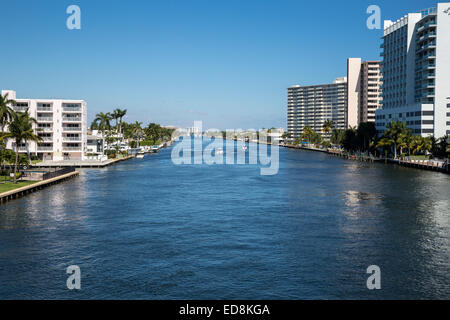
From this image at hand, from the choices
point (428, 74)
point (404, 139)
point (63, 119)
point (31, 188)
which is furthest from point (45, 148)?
point (428, 74)

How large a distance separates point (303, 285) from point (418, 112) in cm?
15327

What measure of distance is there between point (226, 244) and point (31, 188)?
52241 millimetres

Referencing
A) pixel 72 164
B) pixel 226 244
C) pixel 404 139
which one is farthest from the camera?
pixel 404 139

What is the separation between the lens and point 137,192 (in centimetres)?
8738

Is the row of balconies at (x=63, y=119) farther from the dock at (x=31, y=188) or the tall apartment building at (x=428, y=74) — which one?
the tall apartment building at (x=428, y=74)

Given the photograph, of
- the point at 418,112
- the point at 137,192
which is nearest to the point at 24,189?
the point at 137,192

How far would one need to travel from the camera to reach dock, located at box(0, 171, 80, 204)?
74.0 meters

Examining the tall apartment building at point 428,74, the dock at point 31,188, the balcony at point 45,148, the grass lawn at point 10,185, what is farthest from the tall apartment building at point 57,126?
the tall apartment building at point 428,74

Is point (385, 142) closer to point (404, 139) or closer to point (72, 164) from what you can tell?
point (404, 139)

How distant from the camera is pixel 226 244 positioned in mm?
47062

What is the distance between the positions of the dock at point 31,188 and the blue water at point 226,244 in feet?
8.21

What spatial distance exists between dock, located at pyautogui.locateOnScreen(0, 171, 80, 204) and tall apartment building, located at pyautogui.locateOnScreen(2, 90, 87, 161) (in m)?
44.5

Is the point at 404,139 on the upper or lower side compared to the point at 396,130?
lower

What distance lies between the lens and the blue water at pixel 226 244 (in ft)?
114
